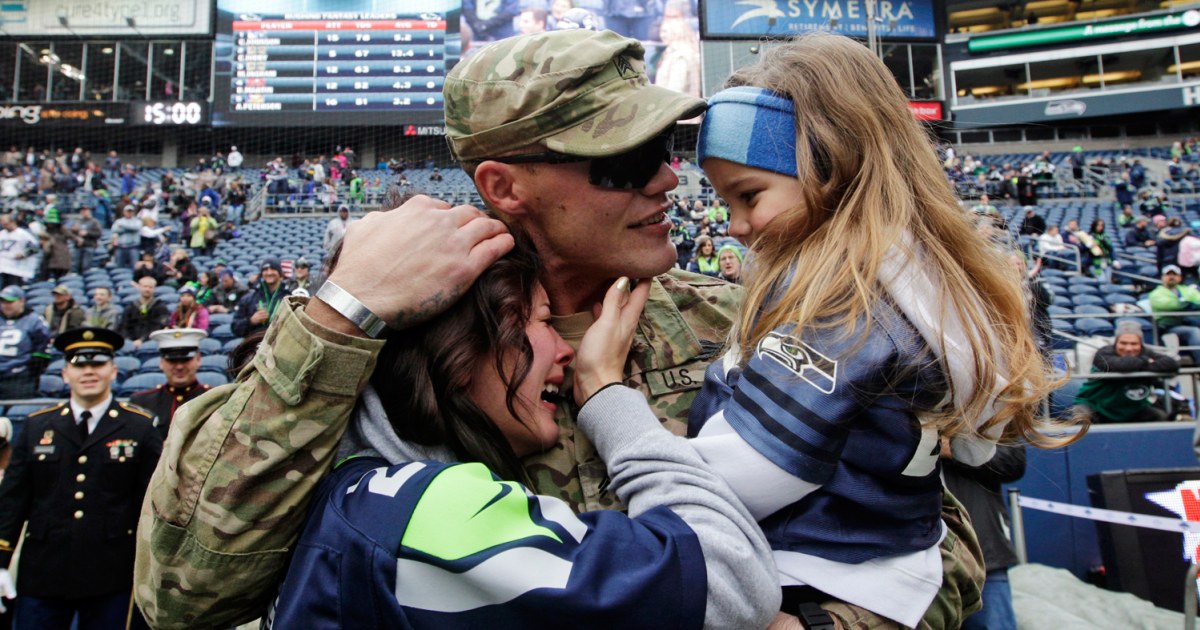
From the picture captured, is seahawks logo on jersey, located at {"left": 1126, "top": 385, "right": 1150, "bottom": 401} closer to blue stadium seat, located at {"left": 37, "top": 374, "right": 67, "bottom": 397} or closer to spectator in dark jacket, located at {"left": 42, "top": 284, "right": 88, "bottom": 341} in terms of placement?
blue stadium seat, located at {"left": 37, "top": 374, "right": 67, "bottom": 397}

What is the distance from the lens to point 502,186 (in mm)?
1513

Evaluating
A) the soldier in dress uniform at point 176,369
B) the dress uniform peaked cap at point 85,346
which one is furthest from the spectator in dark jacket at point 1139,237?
the dress uniform peaked cap at point 85,346

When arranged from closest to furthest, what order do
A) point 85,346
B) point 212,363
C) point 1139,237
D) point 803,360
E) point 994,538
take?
point 803,360 < point 994,538 < point 85,346 < point 212,363 < point 1139,237

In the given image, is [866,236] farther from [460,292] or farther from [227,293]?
[227,293]

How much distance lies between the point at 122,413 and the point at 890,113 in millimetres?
4412

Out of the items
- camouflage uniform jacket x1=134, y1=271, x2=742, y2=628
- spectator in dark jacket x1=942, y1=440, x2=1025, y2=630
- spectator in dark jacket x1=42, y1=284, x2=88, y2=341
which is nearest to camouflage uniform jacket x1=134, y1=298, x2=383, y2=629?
camouflage uniform jacket x1=134, y1=271, x2=742, y2=628

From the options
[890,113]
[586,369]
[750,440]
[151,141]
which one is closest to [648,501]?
[750,440]

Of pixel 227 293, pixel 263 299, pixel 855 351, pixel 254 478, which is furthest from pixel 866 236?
pixel 227 293

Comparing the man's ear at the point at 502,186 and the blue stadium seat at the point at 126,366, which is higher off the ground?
the man's ear at the point at 502,186

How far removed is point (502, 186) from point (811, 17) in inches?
1049

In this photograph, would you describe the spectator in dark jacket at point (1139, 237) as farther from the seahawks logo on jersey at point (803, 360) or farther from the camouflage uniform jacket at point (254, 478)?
the camouflage uniform jacket at point (254, 478)

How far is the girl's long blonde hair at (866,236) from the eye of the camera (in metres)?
1.24

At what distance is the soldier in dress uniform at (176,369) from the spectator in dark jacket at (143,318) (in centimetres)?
425

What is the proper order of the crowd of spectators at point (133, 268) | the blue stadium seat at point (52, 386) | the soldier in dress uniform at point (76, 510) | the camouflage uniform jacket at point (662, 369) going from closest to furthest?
the camouflage uniform jacket at point (662, 369), the soldier in dress uniform at point (76, 510), the blue stadium seat at point (52, 386), the crowd of spectators at point (133, 268)
